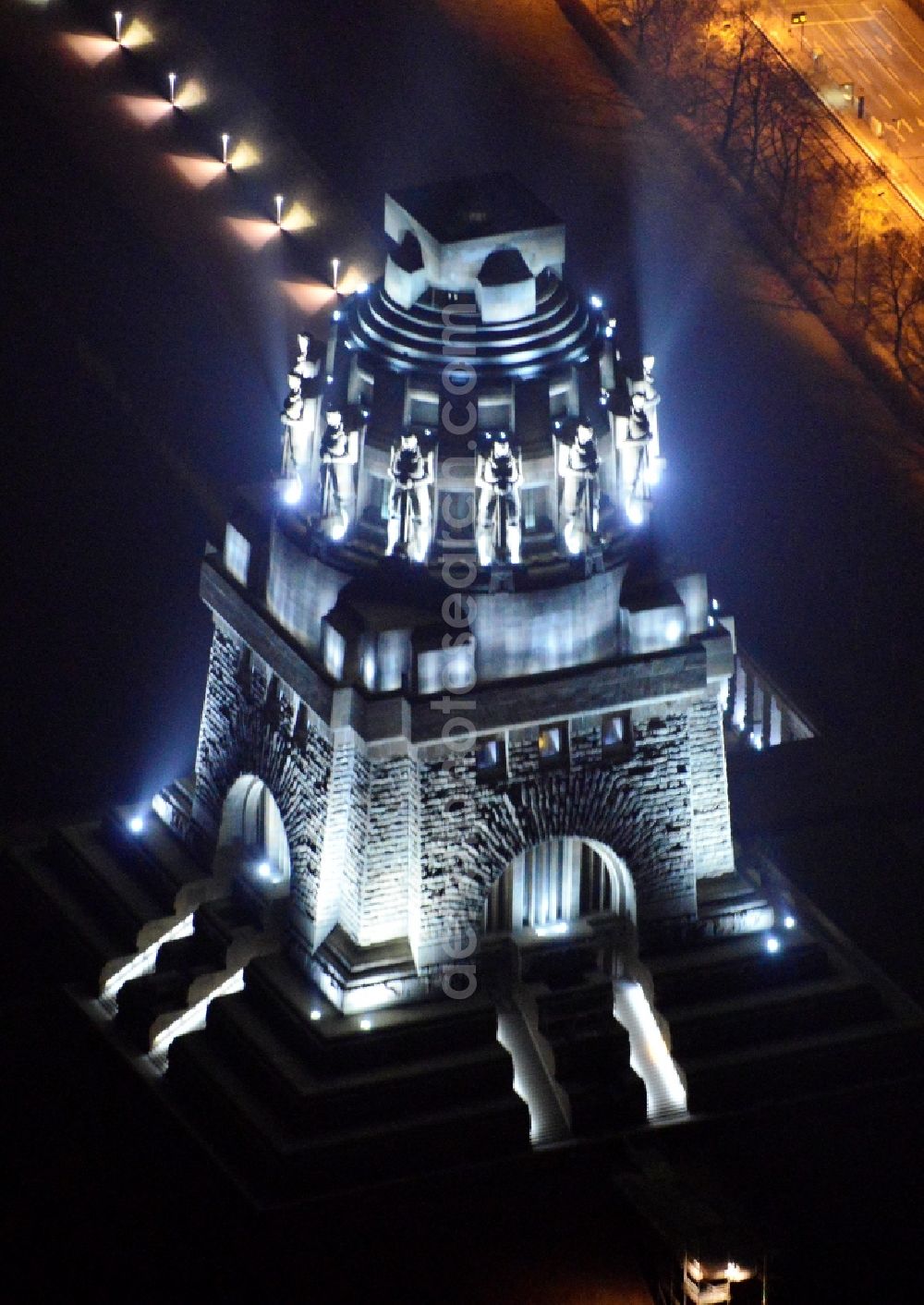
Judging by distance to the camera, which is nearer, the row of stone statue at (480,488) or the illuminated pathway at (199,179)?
the row of stone statue at (480,488)

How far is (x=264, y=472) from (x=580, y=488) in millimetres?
25638

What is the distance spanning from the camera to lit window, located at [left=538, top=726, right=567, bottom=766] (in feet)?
271

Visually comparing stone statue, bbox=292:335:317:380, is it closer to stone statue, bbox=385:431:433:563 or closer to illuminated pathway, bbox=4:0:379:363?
stone statue, bbox=385:431:433:563

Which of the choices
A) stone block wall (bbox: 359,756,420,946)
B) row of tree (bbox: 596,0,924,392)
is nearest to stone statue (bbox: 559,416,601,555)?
stone block wall (bbox: 359,756,420,946)

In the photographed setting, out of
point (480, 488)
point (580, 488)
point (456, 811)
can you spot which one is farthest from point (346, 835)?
point (580, 488)

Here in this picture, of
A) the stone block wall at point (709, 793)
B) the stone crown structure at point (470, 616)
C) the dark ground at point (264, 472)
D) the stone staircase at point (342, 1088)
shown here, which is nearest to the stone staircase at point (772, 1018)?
the dark ground at point (264, 472)

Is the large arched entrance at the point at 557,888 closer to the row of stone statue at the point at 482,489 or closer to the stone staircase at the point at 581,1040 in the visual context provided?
the stone staircase at the point at 581,1040

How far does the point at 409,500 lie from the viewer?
81250 millimetres

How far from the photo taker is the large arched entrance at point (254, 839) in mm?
86312

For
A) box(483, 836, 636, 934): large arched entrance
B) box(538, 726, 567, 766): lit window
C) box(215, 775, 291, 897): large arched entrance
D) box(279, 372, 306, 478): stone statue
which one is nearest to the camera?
box(538, 726, 567, 766): lit window

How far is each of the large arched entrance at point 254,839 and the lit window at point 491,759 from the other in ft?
19.2

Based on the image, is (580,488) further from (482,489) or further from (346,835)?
(346,835)

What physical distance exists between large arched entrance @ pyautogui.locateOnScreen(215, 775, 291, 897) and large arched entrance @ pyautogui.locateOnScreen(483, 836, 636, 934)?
5.13 meters

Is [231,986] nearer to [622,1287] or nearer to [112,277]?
[622,1287]
